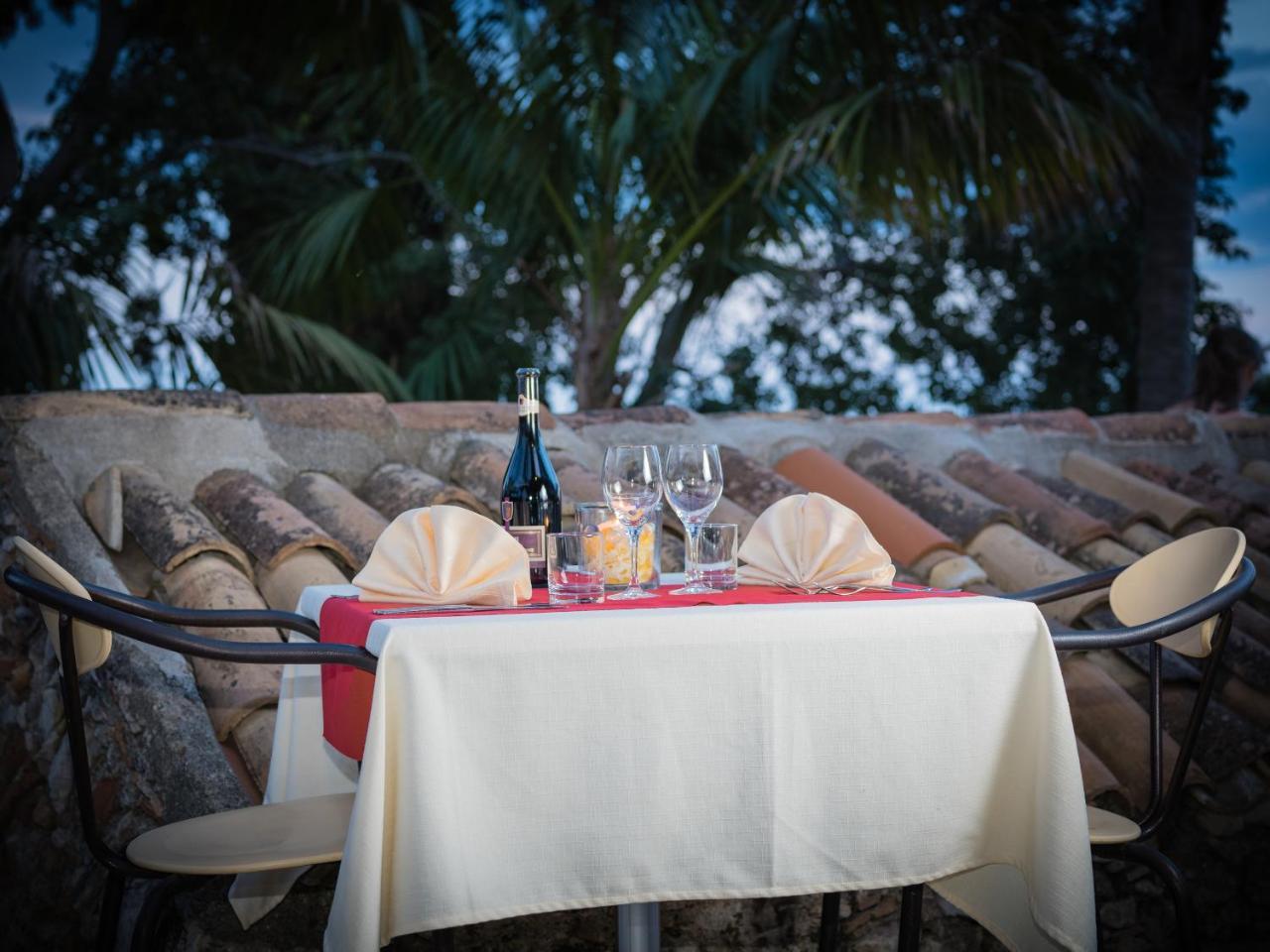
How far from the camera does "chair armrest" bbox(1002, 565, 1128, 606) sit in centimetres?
191

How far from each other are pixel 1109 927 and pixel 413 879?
155 centimetres

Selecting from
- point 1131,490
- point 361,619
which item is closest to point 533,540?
point 361,619

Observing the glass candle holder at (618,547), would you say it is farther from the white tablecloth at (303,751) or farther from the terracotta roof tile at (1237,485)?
the terracotta roof tile at (1237,485)

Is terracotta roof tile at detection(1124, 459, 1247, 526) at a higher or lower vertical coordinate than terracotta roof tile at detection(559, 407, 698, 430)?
lower

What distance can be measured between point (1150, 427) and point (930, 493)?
1.40 metres

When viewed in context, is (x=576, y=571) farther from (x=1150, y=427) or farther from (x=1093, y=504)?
(x=1150, y=427)

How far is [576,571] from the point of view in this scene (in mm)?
1526

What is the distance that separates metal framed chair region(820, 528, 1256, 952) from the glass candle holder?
566 millimetres

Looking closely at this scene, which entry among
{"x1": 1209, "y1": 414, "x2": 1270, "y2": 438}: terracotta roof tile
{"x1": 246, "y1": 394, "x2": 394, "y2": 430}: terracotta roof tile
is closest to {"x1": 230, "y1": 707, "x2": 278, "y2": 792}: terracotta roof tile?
{"x1": 246, "y1": 394, "x2": 394, "y2": 430}: terracotta roof tile

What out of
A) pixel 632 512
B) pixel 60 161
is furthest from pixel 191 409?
pixel 60 161

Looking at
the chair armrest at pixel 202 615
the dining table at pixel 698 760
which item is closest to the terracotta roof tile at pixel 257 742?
the chair armrest at pixel 202 615

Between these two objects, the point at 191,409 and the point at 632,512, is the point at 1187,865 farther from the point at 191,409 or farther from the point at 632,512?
the point at 191,409

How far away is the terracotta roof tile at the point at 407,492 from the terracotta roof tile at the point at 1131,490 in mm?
1885

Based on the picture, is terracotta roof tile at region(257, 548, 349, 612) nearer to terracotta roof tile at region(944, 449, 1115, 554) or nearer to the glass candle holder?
the glass candle holder
